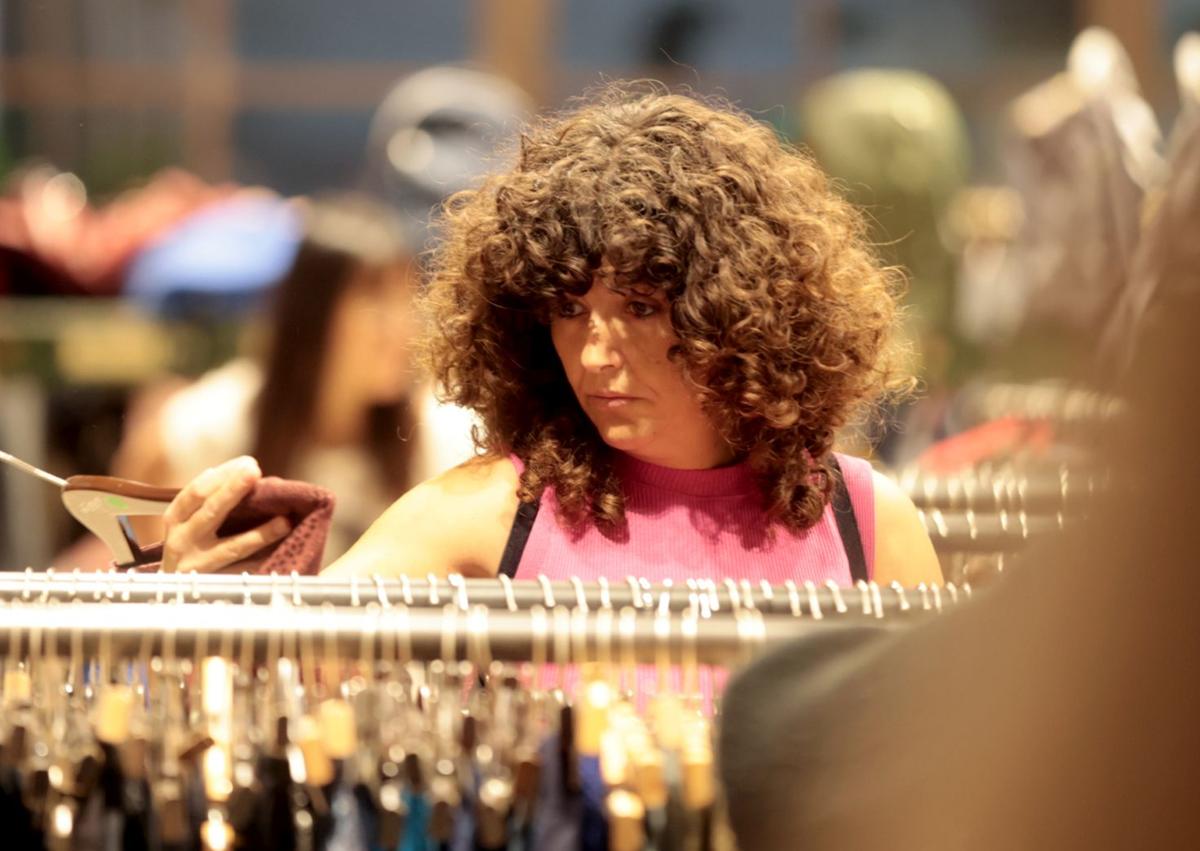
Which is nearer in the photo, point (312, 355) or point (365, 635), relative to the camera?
point (365, 635)

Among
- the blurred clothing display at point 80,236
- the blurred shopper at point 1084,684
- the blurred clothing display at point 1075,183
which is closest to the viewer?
the blurred shopper at point 1084,684

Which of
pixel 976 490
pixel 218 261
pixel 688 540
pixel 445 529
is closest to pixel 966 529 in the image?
pixel 976 490

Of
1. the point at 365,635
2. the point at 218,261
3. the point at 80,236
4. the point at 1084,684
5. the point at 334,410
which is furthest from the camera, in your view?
the point at 80,236

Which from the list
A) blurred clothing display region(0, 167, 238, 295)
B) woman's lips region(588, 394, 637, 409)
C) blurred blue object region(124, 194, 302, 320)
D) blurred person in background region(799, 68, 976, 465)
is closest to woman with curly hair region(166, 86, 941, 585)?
woman's lips region(588, 394, 637, 409)

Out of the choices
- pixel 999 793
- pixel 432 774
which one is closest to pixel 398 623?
pixel 432 774

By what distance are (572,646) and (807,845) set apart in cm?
23

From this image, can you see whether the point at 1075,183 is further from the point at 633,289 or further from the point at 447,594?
the point at 447,594

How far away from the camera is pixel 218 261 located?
1.61 metres

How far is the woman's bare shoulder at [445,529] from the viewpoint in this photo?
892 millimetres

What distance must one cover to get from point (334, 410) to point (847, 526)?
38 cm

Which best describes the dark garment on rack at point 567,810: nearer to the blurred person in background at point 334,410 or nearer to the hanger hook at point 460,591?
the hanger hook at point 460,591

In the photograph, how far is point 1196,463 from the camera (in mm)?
375

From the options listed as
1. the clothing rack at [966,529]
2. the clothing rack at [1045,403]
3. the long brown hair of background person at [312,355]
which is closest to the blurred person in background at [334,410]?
the long brown hair of background person at [312,355]

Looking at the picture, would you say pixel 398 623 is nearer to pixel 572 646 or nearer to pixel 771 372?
pixel 572 646
